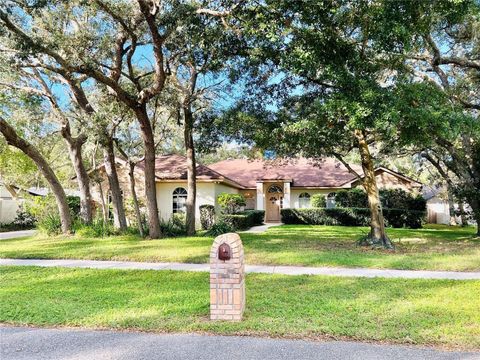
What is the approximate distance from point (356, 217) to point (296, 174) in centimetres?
633

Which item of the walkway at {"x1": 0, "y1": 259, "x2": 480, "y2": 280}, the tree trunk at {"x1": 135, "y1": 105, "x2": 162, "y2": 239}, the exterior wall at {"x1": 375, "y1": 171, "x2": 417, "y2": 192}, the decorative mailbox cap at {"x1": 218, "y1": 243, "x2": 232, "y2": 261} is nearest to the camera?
the decorative mailbox cap at {"x1": 218, "y1": 243, "x2": 232, "y2": 261}

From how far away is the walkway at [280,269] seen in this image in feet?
28.3

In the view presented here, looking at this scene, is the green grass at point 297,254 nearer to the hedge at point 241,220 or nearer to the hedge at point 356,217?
the hedge at point 241,220

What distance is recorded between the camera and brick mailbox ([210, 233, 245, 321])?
17.5 feet

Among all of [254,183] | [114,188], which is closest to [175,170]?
[114,188]

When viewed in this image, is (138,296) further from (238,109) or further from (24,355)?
(238,109)

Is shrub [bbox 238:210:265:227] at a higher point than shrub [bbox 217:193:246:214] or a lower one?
lower

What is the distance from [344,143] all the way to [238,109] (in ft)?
13.3

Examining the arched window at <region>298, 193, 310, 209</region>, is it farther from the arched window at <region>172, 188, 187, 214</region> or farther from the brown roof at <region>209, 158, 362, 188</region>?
the arched window at <region>172, 188, 187, 214</region>

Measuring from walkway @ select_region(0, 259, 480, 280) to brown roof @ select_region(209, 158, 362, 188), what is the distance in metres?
17.4

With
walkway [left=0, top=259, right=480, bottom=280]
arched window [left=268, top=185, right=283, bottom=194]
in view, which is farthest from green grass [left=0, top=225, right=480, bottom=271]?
arched window [left=268, top=185, right=283, bottom=194]

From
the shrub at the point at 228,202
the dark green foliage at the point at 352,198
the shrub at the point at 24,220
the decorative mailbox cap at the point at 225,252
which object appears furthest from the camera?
the dark green foliage at the point at 352,198

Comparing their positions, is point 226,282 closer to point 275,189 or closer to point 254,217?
point 254,217

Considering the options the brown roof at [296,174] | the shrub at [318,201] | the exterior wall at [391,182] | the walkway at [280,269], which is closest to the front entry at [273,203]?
the brown roof at [296,174]
